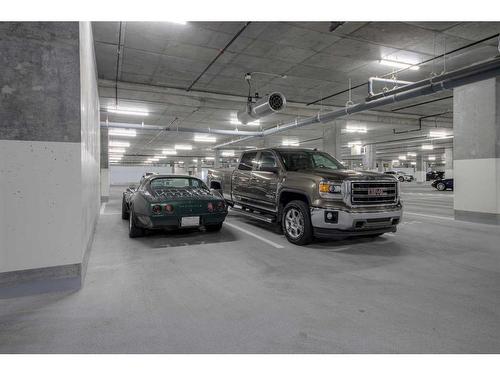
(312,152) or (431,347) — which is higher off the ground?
(312,152)

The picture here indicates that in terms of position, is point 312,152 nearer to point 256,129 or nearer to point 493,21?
point 493,21

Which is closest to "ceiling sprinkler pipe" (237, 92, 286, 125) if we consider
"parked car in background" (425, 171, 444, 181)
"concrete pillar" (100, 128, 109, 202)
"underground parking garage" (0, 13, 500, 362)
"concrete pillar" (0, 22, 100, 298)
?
"underground parking garage" (0, 13, 500, 362)

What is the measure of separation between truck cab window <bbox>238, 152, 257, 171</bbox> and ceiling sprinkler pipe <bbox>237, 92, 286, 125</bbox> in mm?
2232

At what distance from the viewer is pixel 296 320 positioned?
8.87 feet

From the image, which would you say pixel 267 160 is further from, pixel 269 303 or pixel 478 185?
pixel 478 185

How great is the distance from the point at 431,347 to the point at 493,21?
692 cm

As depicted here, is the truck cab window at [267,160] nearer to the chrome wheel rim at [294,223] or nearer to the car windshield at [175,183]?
the chrome wheel rim at [294,223]

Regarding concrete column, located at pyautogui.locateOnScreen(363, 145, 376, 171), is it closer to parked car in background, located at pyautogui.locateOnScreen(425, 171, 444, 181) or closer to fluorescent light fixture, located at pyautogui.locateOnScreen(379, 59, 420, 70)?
parked car in background, located at pyautogui.locateOnScreen(425, 171, 444, 181)

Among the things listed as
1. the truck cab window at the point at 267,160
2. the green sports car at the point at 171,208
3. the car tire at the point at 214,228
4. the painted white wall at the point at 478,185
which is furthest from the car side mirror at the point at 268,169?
the painted white wall at the point at 478,185

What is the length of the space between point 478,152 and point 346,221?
5714 millimetres

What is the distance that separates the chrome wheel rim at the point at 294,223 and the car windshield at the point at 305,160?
0.99m

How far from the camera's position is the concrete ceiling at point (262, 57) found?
638cm

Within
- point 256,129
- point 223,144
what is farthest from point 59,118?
point 223,144

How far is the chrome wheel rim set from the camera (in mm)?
5547
